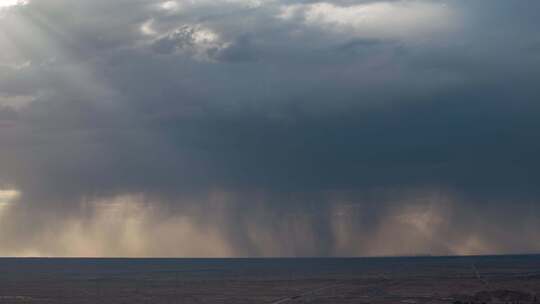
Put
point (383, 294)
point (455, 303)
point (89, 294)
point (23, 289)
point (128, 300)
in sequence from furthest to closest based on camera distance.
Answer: point (23, 289) → point (89, 294) → point (383, 294) → point (128, 300) → point (455, 303)

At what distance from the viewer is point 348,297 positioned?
135 m

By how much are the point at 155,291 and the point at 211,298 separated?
84.5 ft

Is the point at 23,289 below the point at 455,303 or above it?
above

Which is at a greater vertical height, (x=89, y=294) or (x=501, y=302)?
(x=89, y=294)

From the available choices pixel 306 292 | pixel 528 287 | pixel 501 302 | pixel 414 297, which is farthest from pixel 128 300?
pixel 528 287

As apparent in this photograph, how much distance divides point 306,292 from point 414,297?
89.3 feet

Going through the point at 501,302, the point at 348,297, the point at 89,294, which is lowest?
the point at 501,302

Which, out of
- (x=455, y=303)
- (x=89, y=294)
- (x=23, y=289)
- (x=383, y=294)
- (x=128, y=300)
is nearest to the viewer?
(x=455, y=303)

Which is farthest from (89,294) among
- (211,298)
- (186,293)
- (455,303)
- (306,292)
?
(455,303)

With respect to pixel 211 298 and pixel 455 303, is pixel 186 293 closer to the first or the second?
pixel 211 298

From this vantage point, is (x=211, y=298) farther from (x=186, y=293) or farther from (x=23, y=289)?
(x=23, y=289)

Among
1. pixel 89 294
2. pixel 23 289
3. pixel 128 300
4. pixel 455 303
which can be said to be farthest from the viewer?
pixel 23 289

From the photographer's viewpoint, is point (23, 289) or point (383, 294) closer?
point (383, 294)

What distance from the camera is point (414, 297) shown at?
131 m
